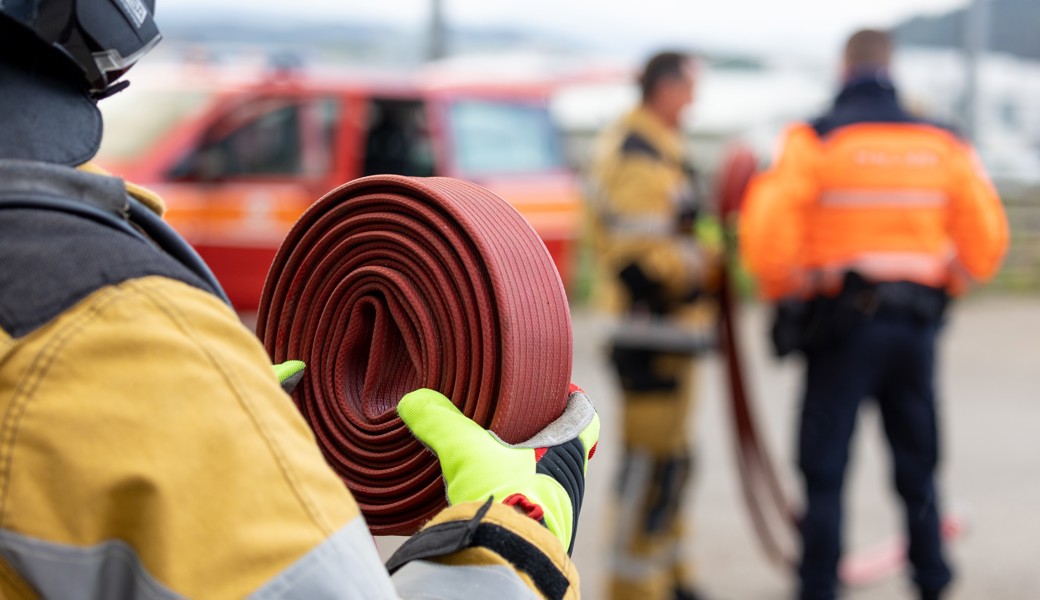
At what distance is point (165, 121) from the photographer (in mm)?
8844

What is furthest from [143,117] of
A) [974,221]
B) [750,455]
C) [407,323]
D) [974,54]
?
[407,323]

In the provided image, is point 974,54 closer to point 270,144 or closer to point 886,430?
point 270,144

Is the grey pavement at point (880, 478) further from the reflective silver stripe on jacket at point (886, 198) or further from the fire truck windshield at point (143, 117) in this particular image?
the fire truck windshield at point (143, 117)

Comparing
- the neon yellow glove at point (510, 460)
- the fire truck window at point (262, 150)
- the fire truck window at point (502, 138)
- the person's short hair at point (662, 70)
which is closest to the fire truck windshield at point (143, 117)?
the fire truck window at point (262, 150)

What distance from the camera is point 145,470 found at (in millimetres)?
890

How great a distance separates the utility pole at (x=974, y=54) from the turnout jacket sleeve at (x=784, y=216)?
752cm

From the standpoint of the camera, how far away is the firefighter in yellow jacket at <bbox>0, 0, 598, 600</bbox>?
2.94 ft

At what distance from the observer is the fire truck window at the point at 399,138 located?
8562 millimetres

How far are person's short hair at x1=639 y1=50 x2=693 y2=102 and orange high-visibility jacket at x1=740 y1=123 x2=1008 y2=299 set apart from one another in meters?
0.72

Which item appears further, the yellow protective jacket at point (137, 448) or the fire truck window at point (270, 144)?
the fire truck window at point (270, 144)

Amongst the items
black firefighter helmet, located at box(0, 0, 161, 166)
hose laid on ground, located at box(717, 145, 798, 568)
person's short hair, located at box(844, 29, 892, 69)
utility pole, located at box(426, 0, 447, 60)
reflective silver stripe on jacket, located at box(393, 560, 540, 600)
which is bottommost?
hose laid on ground, located at box(717, 145, 798, 568)

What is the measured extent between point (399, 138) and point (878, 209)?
512cm

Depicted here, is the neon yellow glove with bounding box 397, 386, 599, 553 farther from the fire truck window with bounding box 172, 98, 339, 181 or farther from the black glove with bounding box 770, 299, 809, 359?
the fire truck window with bounding box 172, 98, 339, 181

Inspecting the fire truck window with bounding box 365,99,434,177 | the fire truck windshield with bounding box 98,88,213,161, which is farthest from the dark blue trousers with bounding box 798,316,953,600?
the fire truck windshield with bounding box 98,88,213,161
